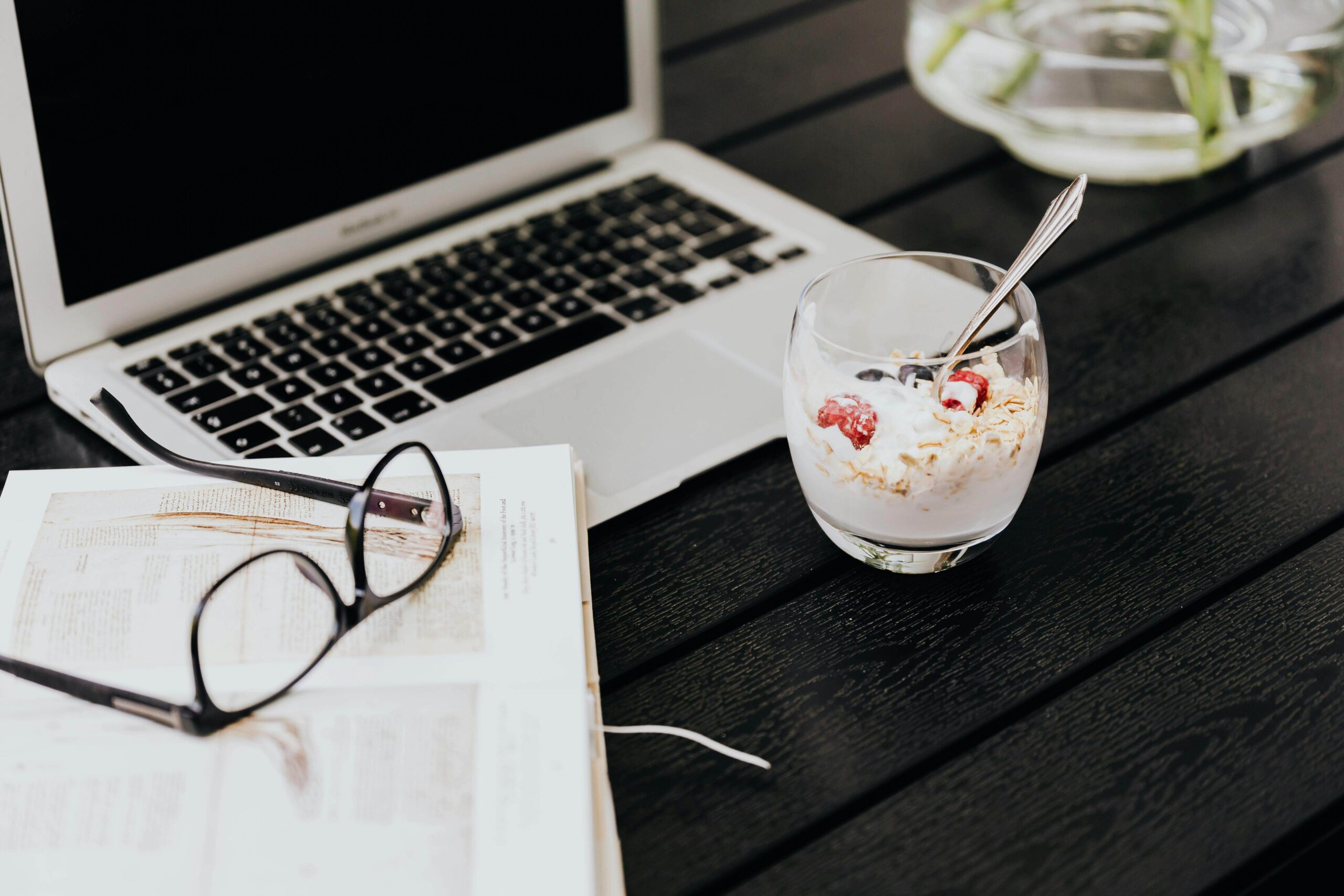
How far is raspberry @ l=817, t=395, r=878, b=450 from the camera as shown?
58 cm

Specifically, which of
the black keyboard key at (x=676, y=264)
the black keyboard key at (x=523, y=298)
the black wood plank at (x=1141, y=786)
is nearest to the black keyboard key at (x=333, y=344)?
the black keyboard key at (x=523, y=298)

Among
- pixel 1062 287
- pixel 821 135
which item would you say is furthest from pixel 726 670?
pixel 821 135

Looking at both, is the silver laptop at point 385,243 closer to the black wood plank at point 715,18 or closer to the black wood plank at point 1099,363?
the black wood plank at point 1099,363

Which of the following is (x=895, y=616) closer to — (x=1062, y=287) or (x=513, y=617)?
(x=513, y=617)

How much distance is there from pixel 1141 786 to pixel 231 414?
0.50m

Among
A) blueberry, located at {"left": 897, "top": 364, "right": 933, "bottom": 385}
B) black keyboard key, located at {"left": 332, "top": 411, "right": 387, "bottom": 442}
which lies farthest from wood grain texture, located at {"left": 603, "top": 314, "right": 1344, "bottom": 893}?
black keyboard key, located at {"left": 332, "top": 411, "right": 387, "bottom": 442}

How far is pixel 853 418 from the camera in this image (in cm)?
58

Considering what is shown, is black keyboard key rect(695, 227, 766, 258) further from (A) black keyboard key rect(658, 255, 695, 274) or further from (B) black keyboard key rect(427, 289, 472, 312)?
(B) black keyboard key rect(427, 289, 472, 312)

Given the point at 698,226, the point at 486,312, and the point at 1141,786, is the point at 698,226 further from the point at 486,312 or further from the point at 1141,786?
the point at 1141,786

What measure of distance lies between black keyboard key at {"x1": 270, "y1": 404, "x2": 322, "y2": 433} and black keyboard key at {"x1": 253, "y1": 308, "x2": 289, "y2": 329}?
3.7 inches

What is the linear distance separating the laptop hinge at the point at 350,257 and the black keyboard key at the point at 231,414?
11cm

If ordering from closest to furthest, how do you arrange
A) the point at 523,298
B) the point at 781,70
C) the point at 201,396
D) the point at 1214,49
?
the point at 201,396 → the point at 523,298 → the point at 1214,49 → the point at 781,70

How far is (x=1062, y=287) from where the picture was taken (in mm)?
879

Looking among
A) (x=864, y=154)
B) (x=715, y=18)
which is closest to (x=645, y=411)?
(x=864, y=154)
